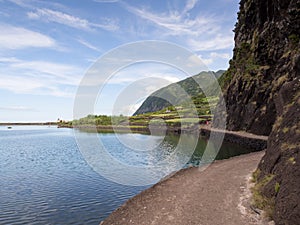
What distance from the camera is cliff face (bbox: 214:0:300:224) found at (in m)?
16.2

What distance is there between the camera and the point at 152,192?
25609mm

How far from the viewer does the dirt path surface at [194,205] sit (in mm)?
17391

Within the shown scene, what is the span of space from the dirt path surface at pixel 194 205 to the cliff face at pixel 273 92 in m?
2.26

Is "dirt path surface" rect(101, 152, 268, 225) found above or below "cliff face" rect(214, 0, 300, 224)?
below

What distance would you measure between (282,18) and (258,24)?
18.8m

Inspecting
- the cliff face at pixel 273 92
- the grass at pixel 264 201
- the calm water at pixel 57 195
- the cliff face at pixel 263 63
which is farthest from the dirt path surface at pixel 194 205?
the cliff face at pixel 263 63

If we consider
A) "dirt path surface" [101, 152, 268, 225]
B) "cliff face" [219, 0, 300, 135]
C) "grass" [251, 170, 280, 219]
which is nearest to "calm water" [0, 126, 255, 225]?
"dirt path surface" [101, 152, 268, 225]

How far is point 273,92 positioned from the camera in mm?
68938

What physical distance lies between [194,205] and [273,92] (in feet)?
194

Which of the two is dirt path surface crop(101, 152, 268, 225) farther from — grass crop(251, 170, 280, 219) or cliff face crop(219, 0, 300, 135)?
cliff face crop(219, 0, 300, 135)

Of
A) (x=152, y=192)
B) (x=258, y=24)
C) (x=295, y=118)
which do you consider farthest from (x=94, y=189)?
(x=258, y=24)

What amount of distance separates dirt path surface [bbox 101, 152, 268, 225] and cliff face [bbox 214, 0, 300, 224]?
7.40 feet

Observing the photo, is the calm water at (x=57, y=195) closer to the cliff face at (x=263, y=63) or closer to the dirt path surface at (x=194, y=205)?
the dirt path surface at (x=194, y=205)

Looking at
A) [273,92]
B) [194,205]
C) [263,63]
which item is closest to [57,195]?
[194,205]
